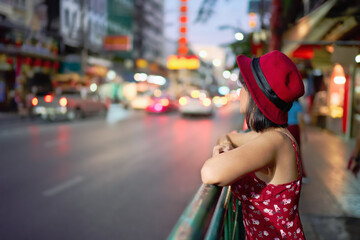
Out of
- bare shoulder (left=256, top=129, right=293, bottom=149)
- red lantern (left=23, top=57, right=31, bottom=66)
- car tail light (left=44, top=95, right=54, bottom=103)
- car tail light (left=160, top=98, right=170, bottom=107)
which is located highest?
red lantern (left=23, top=57, right=31, bottom=66)

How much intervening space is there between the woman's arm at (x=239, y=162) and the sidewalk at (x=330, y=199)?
2.79 metres

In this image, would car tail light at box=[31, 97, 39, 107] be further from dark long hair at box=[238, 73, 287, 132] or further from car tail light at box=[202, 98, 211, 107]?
dark long hair at box=[238, 73, 287, 132]

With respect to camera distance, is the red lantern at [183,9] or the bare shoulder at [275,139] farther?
the red lantern at [183,9]

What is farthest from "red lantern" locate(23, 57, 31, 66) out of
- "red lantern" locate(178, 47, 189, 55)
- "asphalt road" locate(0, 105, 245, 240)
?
"red lantern" locate(178, 47, 189, 55)

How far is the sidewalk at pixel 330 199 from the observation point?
4.31 meters

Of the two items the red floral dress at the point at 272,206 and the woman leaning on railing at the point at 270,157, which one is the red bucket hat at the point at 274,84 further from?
the red floral dress at the point at 272,206

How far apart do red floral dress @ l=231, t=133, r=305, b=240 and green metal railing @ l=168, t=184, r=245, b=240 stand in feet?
0.52

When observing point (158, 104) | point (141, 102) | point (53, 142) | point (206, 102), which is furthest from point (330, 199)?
point (141, 102)

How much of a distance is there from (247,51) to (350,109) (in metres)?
5.27

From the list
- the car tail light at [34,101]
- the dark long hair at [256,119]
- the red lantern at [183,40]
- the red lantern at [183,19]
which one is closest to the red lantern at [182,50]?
the red lantern at [183,40]

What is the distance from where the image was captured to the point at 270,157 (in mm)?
1571

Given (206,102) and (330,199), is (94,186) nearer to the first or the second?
(330,199)

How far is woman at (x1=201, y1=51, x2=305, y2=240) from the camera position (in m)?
1.55

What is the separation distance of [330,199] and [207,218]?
5097 millimetres
